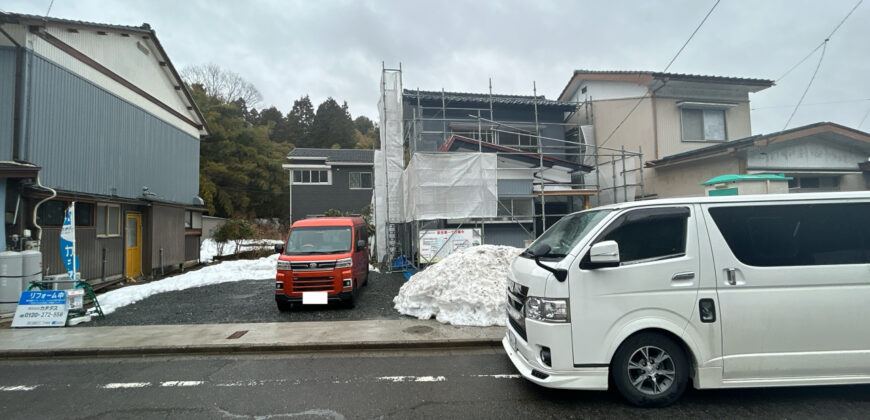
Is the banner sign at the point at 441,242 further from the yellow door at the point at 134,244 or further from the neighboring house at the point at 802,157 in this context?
the yellow door at the point at 134,244

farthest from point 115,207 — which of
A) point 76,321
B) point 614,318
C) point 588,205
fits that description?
point 588,205

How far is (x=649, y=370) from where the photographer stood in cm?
335

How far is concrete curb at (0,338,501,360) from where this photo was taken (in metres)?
5.30

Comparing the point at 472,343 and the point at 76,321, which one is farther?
the point at 76,321

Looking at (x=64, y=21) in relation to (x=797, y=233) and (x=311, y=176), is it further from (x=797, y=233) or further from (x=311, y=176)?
(x=311, y=176)

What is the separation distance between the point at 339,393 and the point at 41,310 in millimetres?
6418

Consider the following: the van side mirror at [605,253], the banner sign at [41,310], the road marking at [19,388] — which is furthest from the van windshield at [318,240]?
the van side mirror at [605,253]

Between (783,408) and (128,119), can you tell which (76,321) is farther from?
(783,408)

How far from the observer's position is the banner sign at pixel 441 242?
11180mm

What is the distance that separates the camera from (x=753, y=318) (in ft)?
10.8

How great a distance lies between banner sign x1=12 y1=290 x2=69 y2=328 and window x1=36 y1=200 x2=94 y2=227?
2389mm

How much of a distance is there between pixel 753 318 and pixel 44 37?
13176mm

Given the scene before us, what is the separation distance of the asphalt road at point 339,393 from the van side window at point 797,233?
1309mm

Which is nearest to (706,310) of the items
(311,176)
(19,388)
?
(19,388)
